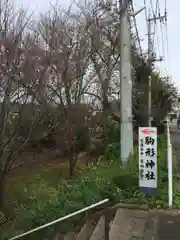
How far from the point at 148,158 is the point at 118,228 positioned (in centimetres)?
161

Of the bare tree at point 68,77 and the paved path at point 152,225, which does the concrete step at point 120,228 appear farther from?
the bare tree at point 68,77

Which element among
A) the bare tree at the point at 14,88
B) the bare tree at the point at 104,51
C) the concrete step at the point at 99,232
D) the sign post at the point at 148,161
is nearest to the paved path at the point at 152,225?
the concrete step at the point at 99,232

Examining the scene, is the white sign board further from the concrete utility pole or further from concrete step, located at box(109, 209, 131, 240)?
the concrete utility pole

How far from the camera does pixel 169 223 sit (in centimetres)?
524

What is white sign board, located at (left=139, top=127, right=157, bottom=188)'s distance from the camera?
6.00m

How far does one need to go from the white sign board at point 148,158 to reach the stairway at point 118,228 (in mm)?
658

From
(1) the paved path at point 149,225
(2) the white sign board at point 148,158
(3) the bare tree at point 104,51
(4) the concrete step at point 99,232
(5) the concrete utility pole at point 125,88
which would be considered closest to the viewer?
(4) the concrete step at point 99,232

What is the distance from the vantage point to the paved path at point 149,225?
4.75 metres

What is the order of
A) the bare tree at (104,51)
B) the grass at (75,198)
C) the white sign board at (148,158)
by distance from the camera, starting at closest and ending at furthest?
the grass at (75,198), the white sign board at (148,158), the bare tree at (104,51)

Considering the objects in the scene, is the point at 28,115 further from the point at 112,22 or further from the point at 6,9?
the point at 112,22

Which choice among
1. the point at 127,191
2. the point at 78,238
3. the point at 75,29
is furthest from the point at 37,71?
the point at 75,29

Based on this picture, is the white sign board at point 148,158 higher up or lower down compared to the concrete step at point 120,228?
higher up

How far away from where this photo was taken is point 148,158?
6.07 metres

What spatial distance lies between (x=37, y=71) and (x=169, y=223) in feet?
12.8
